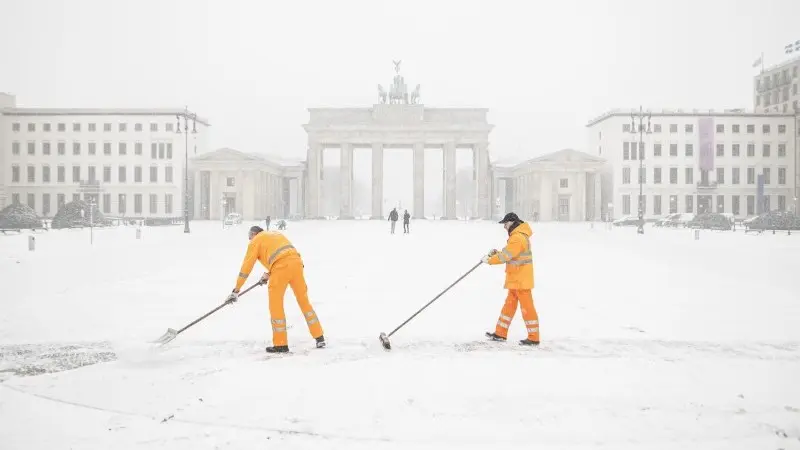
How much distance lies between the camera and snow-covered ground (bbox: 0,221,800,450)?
205 inches

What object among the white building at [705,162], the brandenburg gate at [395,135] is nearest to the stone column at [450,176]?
the brandenburg gate at [395,135]

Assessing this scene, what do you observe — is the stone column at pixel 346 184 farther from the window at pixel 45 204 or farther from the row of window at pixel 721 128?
the window at pixel 45 204

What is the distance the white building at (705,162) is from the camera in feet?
247

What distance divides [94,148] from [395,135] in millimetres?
35428

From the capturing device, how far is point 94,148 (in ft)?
251

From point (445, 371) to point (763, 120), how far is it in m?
80.8

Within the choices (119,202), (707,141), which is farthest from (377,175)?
(707,141)

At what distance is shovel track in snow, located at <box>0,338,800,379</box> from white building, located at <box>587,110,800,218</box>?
69.8 m

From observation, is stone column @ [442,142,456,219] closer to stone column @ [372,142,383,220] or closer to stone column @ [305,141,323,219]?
stone column @ [372,142,383,220]

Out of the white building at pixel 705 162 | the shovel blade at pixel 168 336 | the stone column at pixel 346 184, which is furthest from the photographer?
the white building at pixel 705 162

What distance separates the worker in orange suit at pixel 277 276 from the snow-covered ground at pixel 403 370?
312mm

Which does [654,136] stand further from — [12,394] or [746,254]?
[12,394]

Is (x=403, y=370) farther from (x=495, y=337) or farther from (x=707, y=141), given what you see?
(x=707, y=141)

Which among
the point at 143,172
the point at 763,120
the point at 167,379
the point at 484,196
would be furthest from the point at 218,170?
the point at 167,379
